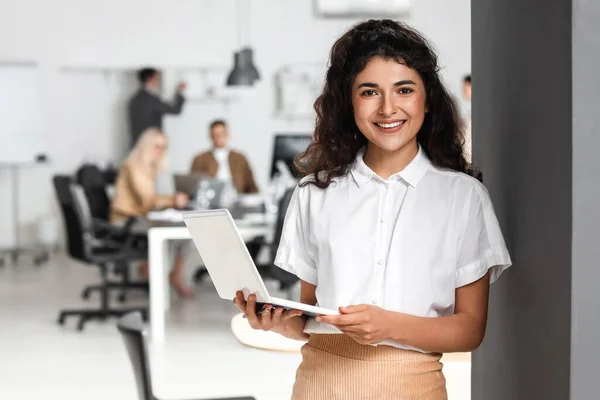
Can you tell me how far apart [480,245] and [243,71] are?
6.75 metres

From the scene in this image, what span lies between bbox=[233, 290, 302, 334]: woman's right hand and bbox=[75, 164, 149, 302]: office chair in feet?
18.2

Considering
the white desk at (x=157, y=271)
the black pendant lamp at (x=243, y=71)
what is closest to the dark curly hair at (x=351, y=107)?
the white desk at (x=157, y=271)

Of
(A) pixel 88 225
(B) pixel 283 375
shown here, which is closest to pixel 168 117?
(A) pixel 88 225

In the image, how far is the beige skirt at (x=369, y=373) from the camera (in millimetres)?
1616

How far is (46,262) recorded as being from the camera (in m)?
10.3

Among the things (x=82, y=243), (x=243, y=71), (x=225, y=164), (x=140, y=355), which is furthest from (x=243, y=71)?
(x=140, y=355)

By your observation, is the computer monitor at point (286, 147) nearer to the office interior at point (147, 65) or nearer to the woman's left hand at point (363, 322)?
the office interior at point (147, 65)

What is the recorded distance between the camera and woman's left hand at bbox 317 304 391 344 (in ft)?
4.78

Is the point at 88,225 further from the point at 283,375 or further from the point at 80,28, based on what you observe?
the point at 80,28

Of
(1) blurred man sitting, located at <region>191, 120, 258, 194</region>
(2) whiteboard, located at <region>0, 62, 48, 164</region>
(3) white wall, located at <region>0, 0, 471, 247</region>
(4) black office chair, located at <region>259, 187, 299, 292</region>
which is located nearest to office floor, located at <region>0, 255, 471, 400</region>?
(4) black office chair, located at <region>259, 187, 299, 292</region>

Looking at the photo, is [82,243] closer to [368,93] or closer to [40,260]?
[40,260]

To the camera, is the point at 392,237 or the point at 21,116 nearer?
the point at 392,237

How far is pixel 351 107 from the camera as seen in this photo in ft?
5.82

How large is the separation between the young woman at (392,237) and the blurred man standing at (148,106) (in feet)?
30.0
